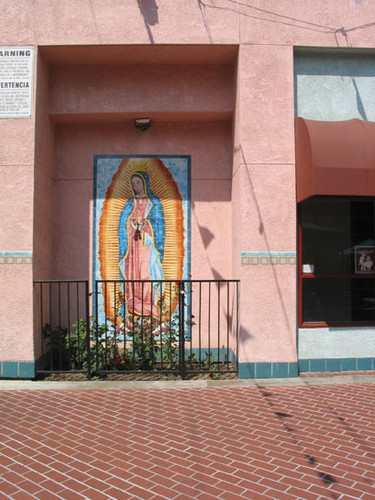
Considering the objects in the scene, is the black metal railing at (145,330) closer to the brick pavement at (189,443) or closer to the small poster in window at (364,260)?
the brick pavement at (189,443)

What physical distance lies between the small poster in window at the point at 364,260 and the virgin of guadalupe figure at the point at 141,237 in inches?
120

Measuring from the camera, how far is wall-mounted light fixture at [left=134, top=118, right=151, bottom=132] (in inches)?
288

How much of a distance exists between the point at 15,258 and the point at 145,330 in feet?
7.03

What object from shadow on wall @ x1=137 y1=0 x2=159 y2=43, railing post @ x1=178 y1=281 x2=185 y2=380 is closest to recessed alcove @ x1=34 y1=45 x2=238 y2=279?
shadow on wall @ x1=137 y1=0 x2=159 y2=43

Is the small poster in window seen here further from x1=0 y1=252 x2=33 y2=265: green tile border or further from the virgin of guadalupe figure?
x1=0 y1=252 x2=33 y2=265: green tile border

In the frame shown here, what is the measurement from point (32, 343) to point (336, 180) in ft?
15.5

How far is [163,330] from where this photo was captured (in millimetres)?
7215

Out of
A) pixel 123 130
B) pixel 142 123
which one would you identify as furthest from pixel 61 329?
pixel 142 123

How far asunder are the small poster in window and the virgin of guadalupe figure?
3.05 m

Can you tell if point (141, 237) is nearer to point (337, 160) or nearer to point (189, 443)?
point (337, 160)

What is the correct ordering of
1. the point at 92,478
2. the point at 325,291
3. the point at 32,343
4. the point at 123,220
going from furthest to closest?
1. the point at 123,220
2. the point at 325,291
3. the point at 32,343
4. the point at 92,478

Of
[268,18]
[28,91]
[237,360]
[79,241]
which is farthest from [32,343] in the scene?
[268,18]

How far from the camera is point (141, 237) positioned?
24.5 feet

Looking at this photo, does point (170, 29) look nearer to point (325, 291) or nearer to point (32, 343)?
point (325, 291)
